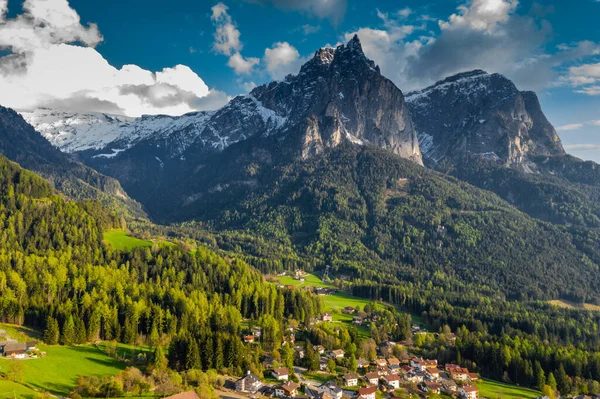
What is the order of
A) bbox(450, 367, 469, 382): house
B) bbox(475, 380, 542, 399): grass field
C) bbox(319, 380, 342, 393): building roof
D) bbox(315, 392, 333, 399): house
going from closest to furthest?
Answer: 1. bbox(315, 392, 333, 399): house
2. bbox(319, 380, 342, 393): building roof
3. bbox(475, 380, 542, 399): grass field
4. bbox(450, 367, 469, 382): house

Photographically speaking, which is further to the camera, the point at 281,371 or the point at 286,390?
the point at 281,371

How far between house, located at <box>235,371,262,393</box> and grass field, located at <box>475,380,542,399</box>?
151 ft

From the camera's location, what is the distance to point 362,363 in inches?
4186

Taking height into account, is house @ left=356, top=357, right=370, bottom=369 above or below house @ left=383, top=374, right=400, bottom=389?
above

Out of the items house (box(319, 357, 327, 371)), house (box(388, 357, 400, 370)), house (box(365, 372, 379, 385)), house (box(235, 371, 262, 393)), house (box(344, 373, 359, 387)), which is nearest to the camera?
house (box(235, 371, 262, 393))

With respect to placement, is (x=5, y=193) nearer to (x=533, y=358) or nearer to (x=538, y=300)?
(x=533, y=358)

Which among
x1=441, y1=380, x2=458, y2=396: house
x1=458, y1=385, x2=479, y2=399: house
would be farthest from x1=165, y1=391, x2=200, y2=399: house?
x1=458, y1=385, x2=479, y2=399: house

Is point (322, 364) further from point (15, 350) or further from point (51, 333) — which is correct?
point (15, 350)

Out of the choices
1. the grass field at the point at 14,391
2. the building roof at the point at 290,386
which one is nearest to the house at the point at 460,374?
the building roof at the point at 290,386

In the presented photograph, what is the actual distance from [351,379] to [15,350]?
62.7 meters

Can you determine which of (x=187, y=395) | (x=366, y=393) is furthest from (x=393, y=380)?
(x=187, y=395)

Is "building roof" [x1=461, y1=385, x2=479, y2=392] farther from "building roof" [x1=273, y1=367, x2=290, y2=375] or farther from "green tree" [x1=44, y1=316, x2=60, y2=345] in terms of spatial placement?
"green tree" [x1=44, y1=316, x2=60, y2=345]

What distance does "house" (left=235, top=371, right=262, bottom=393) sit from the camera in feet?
280

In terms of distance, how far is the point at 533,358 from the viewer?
373ft
